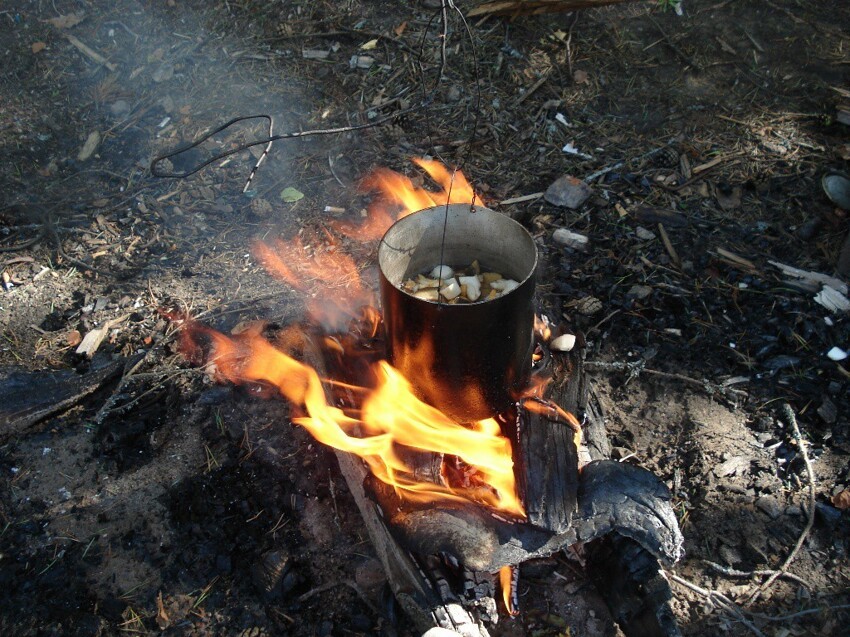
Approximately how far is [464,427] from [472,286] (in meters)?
0.84

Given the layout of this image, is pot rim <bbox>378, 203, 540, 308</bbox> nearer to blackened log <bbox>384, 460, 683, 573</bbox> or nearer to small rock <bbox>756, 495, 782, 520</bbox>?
blackened log <bbox>384, 460, 683, 573</bbox>

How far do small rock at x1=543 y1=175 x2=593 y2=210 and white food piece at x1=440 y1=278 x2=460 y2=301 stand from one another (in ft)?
8.99

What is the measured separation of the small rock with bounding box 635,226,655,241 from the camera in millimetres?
5004

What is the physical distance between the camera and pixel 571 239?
502 centimetres

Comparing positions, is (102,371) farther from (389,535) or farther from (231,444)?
(389,535)

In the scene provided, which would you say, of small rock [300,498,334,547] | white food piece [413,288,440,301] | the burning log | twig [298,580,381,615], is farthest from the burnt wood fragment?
white food piece [413,288,440,301]

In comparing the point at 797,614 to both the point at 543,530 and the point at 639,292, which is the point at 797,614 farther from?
the point at 639,292

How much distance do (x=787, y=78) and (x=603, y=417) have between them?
464 cm

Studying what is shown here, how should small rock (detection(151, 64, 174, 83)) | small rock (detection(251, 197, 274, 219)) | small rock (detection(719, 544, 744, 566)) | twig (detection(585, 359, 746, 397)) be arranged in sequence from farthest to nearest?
small rock (detection(151, 64, 174, 83))
small rock (detection(251, 197, 274, 219))
twig (detection(585, 359, 746, 397))
small rock (detection(719, 544, 744, 566))

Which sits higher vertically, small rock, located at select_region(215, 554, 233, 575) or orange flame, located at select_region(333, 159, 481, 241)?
orange flame, located at select_region(333, 159, 481, 241)

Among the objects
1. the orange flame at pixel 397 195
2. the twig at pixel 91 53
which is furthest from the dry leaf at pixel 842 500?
the twig at pixel 91 53

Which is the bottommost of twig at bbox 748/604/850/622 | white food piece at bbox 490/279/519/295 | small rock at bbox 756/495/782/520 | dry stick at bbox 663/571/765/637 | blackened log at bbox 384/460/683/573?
twig at bbox 748/604/850/622

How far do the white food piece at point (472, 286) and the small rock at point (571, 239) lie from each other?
2.23m

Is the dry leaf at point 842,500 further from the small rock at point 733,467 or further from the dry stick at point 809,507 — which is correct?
the small rock at point 733,467
